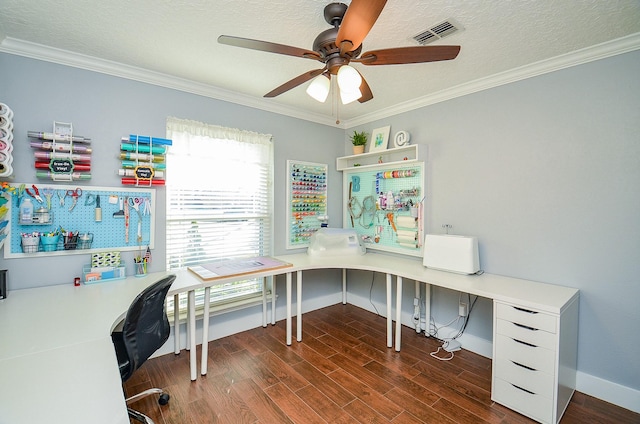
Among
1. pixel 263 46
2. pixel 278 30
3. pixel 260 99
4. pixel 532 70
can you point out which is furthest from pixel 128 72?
pixel 532 70

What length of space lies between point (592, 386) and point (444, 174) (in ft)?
6.38

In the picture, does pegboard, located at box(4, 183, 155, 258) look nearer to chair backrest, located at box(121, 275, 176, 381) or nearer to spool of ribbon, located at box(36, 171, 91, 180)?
spool of ribbon, located at box(36, 171, 91, 180)

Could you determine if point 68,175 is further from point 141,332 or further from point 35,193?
point 141,332

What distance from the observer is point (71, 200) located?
7.09 ft

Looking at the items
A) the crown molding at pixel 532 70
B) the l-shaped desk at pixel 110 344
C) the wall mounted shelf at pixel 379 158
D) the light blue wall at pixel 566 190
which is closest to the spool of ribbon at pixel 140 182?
the l-shaped desk at pixel 110 344

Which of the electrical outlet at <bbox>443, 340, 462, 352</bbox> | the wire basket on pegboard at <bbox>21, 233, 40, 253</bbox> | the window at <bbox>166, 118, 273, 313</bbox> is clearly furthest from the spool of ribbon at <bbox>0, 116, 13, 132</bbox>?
the electrical outlet at <bbox>443, 340, 462, 352</bbox>

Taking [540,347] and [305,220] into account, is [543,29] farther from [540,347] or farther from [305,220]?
[305,220]

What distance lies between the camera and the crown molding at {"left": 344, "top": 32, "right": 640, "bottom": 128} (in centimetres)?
190

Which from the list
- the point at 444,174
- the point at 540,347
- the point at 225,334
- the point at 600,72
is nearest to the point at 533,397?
the point at 540,347

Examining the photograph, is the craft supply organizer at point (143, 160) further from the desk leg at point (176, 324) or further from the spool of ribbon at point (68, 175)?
the desk leg at point (176, 324)

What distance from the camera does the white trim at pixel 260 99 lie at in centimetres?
195

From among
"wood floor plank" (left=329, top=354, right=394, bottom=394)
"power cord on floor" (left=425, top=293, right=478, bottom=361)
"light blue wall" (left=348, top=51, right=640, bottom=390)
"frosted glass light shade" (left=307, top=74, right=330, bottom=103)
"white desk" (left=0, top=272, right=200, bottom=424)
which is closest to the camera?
"white desk" (left=0, top=272, right=200, bottom=424)

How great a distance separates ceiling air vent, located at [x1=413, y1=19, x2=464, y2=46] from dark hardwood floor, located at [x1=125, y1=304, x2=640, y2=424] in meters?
2.44

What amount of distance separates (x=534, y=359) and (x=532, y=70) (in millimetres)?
2106
